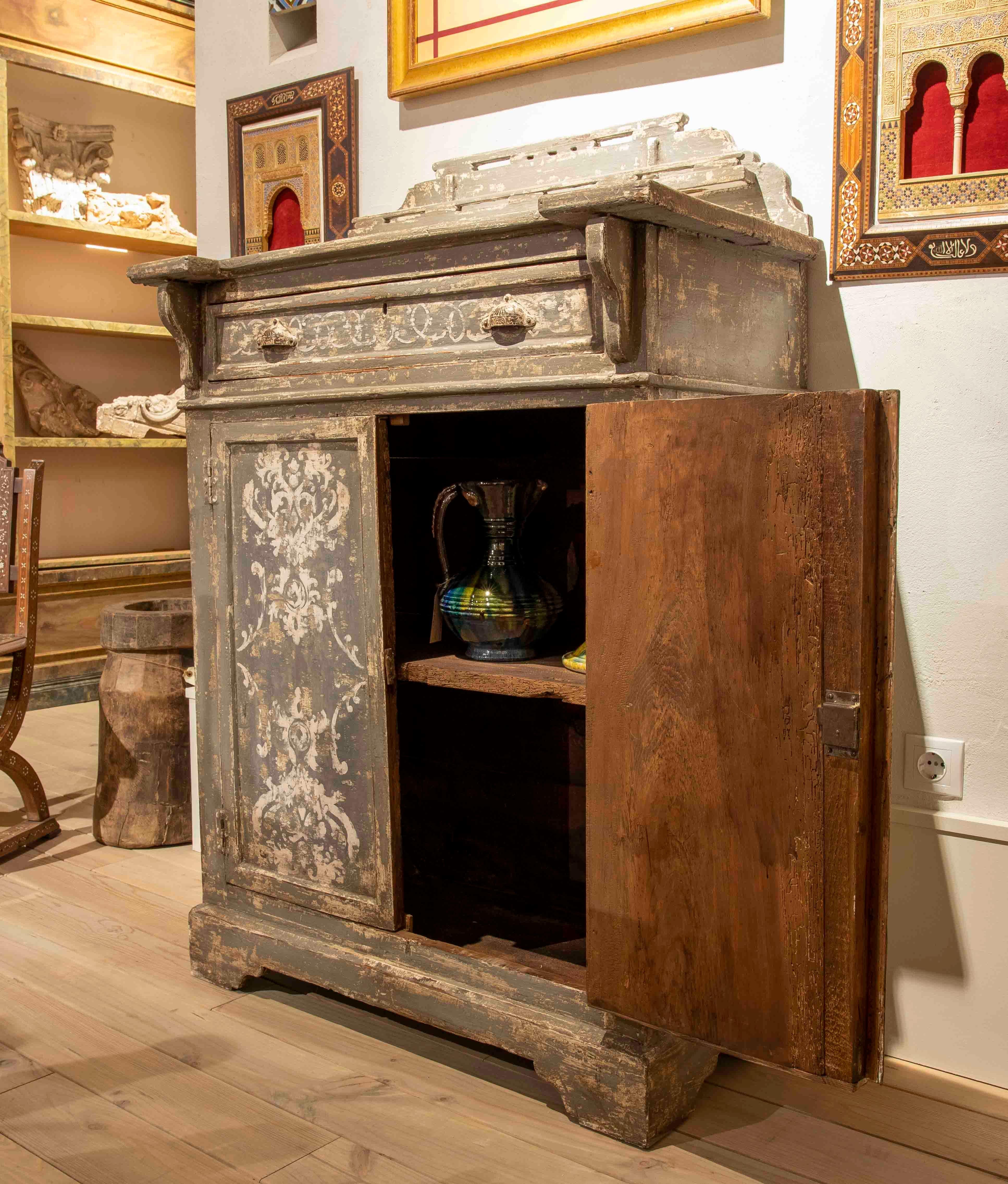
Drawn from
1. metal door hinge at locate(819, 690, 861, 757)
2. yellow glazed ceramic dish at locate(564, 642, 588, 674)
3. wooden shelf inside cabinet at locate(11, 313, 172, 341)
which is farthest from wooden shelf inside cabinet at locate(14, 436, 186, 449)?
metal door hinge at locate(819, 690, 861, 757)

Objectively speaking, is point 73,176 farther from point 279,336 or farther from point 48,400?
point 279,336

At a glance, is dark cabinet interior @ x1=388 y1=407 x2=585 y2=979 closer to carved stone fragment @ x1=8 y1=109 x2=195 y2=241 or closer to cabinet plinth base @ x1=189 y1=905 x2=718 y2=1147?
cabinet plinth base @ x1=189 y1=905 x2=718 y2=1147

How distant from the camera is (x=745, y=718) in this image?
1.45 m

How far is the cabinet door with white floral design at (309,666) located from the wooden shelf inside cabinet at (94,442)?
2769 millimetres

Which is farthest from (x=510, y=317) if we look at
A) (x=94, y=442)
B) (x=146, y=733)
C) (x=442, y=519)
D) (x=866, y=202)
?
(x=94, y=442)

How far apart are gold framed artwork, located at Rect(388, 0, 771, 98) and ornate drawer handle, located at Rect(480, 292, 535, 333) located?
29.1 inches

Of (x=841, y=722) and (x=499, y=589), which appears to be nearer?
(x=841, y=722)

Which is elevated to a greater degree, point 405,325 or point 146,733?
point 405,325

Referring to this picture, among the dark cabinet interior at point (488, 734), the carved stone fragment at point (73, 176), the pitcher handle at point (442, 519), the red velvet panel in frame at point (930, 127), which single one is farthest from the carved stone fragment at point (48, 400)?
the red velvet panel in frame at point (930, 127)

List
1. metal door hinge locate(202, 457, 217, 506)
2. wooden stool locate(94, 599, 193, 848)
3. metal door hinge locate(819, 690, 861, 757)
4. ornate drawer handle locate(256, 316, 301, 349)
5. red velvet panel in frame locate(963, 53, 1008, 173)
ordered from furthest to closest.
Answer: wooden stool locate(94, 599, 193, 848), metal door hinge locate(202, 457, 217, 506), ornate drawer handle locate(256, 316, 301, 349), red velvet panel in frame locate(963, 53, 1008, 173), metal door hinge locate(819, 690, 861, 757)

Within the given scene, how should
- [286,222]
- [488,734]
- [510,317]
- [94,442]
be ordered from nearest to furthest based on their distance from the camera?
[510,317]
[488,734]
[286,222]
[94,442]

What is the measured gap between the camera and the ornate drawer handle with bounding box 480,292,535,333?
1.71 m

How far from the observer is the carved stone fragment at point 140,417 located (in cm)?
486

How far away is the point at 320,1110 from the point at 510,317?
1.25m
